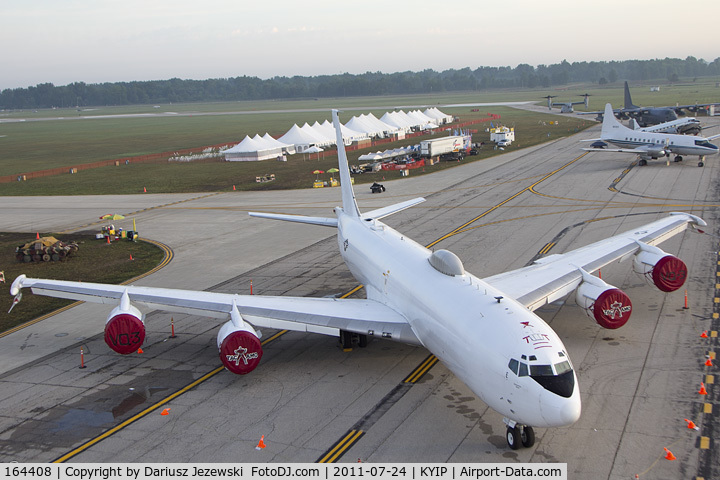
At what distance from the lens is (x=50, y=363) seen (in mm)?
29734

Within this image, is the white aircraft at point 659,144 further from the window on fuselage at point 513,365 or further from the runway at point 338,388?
the window on fuselage at point 513,365

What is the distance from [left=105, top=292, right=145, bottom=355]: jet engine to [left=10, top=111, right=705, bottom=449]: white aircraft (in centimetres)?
5

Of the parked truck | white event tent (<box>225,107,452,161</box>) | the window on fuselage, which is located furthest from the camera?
white event tent (<box>225,107,452,161</box>)

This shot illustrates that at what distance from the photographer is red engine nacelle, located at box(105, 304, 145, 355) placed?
27.3m

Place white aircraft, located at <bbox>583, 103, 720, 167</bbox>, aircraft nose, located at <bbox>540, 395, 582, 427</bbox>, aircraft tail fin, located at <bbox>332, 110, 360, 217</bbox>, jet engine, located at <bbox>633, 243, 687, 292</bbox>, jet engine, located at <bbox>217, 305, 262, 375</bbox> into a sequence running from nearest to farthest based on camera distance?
1. aircraft nose, located at <bbox>540, 395, 582, 427</bbox>
2. jet engine, located at <bbox>217, 305, 262, 375</bbox>
3. jet engine, located at <bbox>633, 243, 687, 292</bbox>
4. aircraft tail fin, located at <bbox>332, 110, 360, 217</bbox>
5. white aircraft, located at <bbox>583, 103, 720, 167</bbox>

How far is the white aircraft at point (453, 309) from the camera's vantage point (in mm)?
18781

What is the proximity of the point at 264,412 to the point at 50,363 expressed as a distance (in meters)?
12.9

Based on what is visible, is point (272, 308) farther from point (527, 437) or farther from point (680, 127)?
point (680, 127)

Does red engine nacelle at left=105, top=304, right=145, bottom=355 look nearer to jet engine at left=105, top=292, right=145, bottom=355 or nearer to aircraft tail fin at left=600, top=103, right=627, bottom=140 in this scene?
jet engine at left=105, top=292, right=145, bottom=355

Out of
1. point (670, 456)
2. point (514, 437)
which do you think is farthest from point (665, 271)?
point (514, 437)

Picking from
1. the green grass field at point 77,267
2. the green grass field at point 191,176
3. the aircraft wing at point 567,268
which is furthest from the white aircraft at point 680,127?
the green grass field at point 77,267

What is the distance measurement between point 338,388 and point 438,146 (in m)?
78.4

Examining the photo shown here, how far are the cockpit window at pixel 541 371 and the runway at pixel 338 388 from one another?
→ 3.01 meters

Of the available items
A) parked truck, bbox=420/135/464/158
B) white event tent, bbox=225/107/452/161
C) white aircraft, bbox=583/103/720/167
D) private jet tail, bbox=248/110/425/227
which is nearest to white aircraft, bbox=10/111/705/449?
private jet tail, bbox=248/110/425/227
